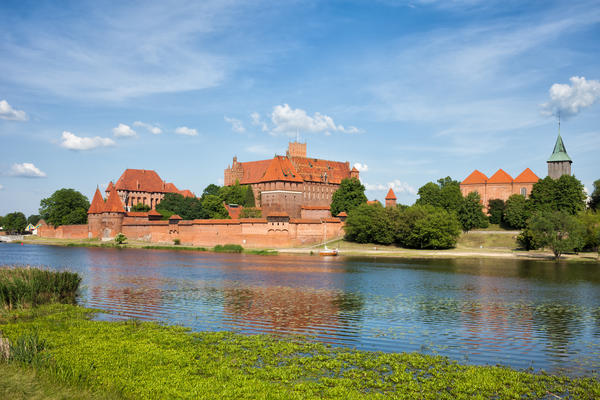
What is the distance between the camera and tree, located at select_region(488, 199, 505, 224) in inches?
2611

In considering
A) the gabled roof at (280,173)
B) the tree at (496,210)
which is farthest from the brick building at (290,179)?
the tree at (496,210)

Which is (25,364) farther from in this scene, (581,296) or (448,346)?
(581,296)

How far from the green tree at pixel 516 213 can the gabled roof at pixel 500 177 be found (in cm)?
953

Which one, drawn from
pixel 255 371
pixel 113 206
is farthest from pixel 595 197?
pixel 255 371

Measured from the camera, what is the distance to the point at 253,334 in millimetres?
11750

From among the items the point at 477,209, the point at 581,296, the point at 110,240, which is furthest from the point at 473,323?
the point at 110,240

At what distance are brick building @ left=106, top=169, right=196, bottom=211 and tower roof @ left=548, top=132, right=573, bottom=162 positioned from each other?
60.4m

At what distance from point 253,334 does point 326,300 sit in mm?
6566

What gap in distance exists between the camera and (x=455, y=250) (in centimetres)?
4738

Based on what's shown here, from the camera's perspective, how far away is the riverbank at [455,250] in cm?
4319

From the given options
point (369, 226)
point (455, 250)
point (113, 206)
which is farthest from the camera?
point (113, 206)

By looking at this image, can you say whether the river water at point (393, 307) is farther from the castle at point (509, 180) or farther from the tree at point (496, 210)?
the castle at point (509, 180)

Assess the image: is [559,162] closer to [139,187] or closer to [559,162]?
[559,162]

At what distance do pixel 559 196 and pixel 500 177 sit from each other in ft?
62.8
